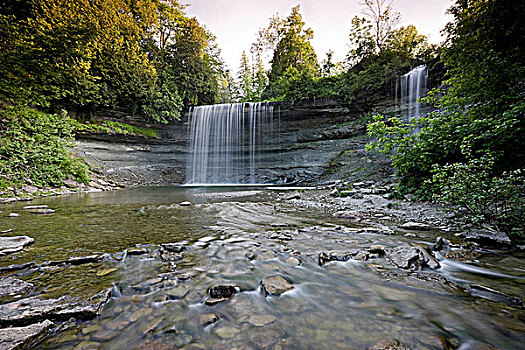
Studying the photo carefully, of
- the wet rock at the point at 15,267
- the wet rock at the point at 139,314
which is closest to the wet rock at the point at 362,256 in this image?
the wet rock at the point at 139,314

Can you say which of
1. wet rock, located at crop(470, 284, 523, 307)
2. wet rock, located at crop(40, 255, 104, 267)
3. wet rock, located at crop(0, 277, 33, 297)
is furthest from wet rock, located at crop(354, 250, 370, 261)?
wet rock, located at crop(0, 277, 33, 297)

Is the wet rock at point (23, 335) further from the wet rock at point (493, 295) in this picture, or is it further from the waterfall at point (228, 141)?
the waterfall at point (228, 141)

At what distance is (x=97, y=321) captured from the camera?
1.28 m

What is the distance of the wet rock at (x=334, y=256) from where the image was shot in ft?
7.22

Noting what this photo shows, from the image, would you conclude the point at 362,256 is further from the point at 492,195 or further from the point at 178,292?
the point at 492,195

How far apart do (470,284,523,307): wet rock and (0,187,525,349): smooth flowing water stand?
0.04m

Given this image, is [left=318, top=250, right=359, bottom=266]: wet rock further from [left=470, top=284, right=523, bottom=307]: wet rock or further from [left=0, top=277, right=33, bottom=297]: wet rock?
[left=0, top=277, right=33, bottom=297]: wet rock

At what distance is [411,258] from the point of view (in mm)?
2068

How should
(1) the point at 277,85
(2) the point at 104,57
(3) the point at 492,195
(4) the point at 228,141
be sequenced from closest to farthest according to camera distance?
(3) the point at 492,195
(2) the point at 104,57
(4) the point at 228,141
(1) the point at 277,85

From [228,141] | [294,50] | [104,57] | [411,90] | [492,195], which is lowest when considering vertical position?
[492,195]

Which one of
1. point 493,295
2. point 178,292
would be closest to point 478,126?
point 493,295

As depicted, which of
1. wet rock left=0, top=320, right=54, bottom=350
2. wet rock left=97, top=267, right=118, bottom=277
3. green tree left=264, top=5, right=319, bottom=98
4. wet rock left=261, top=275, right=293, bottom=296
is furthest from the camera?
green tree left=264, top=5, right=319, bottom=98

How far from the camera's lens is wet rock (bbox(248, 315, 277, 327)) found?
129 cm

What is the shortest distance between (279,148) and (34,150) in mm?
14808
